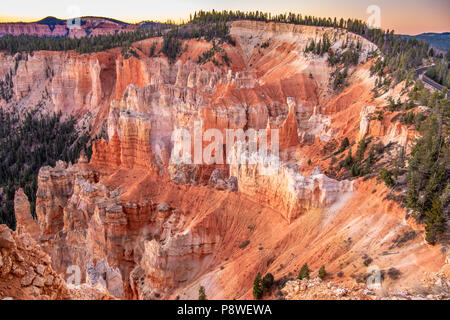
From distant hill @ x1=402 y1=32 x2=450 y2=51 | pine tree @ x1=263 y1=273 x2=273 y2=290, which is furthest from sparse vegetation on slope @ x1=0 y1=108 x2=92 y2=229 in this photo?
distant hill @ x1=402 y1=32 x2=450 y2=51

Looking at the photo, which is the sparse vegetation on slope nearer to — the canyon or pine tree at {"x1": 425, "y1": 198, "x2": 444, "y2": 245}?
the canyon

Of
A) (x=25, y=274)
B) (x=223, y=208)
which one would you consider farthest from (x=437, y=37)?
(x=25, y=274)

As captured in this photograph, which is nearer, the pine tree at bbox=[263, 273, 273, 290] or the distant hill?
the pine tree at bbox=[263, 273, 273, 290]

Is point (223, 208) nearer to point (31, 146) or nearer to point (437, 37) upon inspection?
point (437, 37)

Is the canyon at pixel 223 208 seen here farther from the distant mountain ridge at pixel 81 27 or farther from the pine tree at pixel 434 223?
the distant mountain ridge at pixel 81 27

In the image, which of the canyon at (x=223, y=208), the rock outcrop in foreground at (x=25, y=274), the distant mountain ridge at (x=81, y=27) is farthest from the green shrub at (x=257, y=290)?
the distant mountain ridge at (x=81, y=27)

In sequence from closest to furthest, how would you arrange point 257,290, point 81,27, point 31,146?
point 257,290 → point 31,146 → point 81,27
